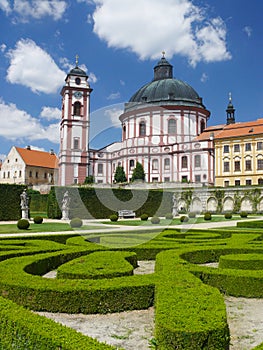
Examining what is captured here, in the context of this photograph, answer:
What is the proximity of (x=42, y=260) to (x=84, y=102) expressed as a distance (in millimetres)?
52098

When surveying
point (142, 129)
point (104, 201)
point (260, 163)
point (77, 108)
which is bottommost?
point (104, 201)

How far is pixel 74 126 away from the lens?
53344 millimetres

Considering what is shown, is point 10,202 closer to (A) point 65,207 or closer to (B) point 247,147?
(A) point 65,207

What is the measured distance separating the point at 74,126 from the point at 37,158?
19.0m

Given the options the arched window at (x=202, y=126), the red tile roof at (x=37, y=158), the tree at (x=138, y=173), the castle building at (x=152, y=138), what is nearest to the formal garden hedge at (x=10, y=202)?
the castle building at (x=152, y=138)

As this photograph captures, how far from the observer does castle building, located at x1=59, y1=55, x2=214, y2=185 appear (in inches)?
2023

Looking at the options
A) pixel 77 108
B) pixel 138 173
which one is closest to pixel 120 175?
pixel 138 173

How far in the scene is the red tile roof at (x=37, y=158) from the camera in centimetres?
6675

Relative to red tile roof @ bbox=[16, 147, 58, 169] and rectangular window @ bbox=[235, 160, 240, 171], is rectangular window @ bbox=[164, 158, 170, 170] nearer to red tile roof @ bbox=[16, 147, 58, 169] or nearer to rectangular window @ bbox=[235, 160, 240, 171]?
rectangular window @ bbox=[235, 160, 240, 171]

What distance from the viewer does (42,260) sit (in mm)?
7625

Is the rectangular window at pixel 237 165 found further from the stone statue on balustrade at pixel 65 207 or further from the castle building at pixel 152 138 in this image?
the stone statue on balustrade at pixel 65 207

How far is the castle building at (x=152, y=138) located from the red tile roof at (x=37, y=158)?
506 inches

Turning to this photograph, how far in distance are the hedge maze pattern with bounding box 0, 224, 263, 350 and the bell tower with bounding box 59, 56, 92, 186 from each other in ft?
124

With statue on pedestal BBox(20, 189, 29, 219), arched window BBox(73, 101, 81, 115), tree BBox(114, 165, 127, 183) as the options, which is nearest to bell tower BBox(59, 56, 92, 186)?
arched window BBox(73, 101, 81, 115)
